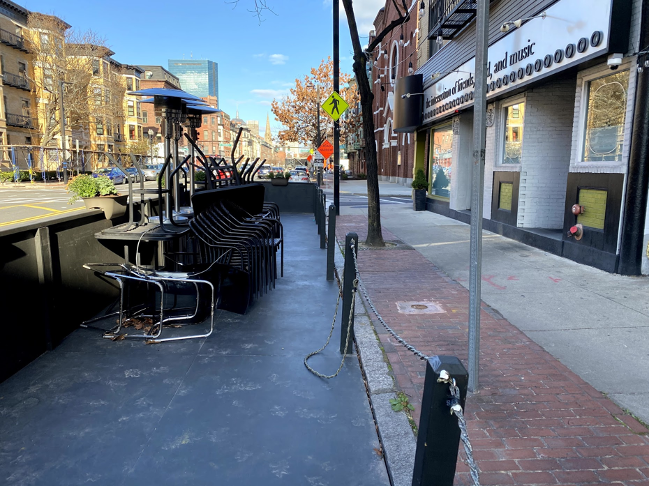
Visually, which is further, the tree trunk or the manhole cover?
the tree trunk

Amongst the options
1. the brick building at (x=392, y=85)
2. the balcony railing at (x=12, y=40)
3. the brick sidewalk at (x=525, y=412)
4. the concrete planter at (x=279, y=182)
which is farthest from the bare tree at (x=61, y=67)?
the brick sidewalk at (x=525, y=412)

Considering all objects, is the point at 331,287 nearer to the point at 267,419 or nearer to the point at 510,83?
the point at 267,419

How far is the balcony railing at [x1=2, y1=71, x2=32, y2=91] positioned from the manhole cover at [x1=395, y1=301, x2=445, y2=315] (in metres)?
48.4

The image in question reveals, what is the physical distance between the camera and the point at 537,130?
991 cm

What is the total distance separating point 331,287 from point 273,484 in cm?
430

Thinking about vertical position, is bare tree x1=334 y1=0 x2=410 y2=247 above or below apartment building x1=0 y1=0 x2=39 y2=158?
below

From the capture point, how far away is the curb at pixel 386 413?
2711 mm

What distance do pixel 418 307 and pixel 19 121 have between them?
49.4 meters

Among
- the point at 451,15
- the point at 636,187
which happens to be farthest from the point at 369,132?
the point at 636,187

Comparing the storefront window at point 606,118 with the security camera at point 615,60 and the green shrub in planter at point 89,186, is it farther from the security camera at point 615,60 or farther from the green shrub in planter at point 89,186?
the green shrub in planter at point 89,186

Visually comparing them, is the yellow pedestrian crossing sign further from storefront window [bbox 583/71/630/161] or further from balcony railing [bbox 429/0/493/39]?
storefront window [bbox 583/71/630/161]

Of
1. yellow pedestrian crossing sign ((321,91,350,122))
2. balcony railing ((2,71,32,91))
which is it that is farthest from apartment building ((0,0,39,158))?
yellow pedestrian crossing sign ((321,91,350,122))

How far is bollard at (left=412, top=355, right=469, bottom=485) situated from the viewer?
6.25 ft

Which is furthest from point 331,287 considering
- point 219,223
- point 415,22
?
point 415,22
